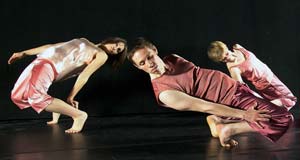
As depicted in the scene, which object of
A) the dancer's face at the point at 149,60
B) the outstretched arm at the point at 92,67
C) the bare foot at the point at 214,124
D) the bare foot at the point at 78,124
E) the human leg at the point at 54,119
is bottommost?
the human leg at the point at 54,119

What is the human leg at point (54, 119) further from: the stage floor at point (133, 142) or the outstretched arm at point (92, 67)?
the outstretched arm at point (92, 67)

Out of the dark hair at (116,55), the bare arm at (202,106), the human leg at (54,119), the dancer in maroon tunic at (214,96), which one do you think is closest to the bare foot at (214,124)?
the dancer in maroon tunic at (214,96)

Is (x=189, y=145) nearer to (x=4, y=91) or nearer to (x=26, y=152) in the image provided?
(x=26, y=152)

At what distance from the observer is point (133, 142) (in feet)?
8.61

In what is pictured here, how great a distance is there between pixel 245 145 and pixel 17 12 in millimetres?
1945

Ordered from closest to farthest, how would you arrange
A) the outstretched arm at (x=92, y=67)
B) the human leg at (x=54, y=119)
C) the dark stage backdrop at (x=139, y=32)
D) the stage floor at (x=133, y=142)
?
the stage floor at (x=133, y=142), the outstretched arm at (x=92, y=67), the human leg at (x=54, y=119), the dark stage backdrop at (x=139, y=32)

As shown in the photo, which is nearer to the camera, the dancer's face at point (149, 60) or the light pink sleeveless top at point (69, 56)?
the dancer's face at point (149, 60)

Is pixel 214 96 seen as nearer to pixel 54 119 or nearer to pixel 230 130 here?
pixel 230 130

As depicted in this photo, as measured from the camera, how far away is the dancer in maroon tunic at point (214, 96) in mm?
2357

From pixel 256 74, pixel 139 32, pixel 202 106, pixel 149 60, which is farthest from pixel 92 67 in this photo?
pixel 256 74

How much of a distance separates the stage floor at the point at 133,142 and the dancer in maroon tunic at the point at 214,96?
0.37 ft

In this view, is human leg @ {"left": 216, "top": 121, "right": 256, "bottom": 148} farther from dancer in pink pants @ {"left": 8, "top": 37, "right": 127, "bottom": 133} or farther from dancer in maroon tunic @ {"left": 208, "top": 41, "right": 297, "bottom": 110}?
dancer in pink pants @ {"left": 8, "top": 37, "right": 127, "bottom": 133}

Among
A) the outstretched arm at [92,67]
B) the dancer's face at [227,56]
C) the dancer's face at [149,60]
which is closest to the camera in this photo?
the dancer's face at [149,60]

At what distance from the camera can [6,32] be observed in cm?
339
